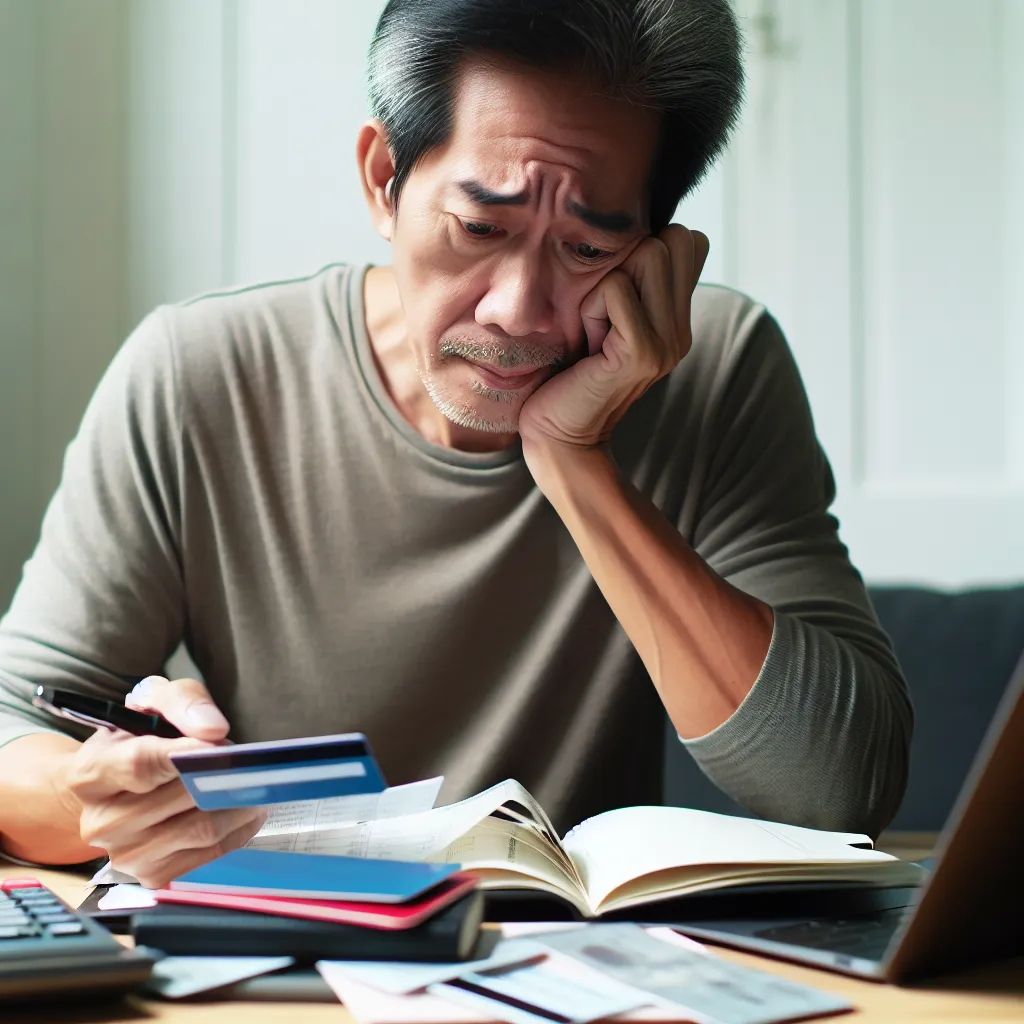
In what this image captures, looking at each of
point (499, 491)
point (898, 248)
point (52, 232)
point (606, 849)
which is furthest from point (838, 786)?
point (52, 232)

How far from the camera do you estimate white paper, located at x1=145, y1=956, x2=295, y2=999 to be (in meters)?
0.56

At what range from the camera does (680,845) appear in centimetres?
75

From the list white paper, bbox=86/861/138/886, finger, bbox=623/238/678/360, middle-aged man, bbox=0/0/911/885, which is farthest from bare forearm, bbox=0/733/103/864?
finger, bbox=623/238/678/360

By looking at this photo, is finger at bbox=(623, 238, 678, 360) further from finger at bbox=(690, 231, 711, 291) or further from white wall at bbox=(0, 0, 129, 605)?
white wall at bbox=(0, 0, 129, 605)

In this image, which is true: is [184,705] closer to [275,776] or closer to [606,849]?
[275,776]

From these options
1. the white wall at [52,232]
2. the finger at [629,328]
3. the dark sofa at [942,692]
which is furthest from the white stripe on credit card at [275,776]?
the white wall at [52,232]

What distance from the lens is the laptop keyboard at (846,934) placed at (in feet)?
2.09

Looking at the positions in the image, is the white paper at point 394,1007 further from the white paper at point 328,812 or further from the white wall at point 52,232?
the white wall at point 52,232

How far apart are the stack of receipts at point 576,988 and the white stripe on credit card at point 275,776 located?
10cm

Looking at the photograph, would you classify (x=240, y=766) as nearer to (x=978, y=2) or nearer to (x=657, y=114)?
(x=657, y=114)

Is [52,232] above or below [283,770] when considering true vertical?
above

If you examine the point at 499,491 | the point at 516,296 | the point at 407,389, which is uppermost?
the point at 516,296

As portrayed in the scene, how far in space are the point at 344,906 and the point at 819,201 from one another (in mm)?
1994

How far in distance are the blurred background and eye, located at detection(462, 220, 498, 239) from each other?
3.91ft
